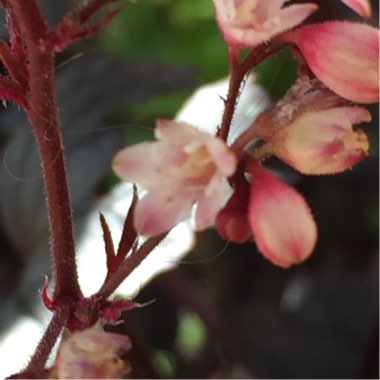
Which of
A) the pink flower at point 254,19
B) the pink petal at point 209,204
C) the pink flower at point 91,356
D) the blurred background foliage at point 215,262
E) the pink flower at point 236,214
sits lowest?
the blurred background foliage at point 215,262

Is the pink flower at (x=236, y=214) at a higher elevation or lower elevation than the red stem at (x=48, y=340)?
higher

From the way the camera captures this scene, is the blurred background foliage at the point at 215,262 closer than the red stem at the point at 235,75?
No

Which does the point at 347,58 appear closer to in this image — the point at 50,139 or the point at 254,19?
the point at 254,19

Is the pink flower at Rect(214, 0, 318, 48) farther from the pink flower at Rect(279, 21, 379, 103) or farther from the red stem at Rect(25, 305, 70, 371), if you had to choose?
the red stem at Rect(25, 305, 70, 371)

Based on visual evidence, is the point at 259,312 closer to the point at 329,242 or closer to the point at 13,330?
the point at 329,242

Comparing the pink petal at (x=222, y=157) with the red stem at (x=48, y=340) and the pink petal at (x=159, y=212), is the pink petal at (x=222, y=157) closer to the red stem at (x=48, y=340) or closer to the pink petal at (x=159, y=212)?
the pink petal at (x=159, y=212)

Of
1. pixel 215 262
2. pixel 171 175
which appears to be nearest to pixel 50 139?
pixel 171 175

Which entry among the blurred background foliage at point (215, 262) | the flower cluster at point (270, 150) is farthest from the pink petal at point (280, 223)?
the blurred background foliage at point (215, 262)
